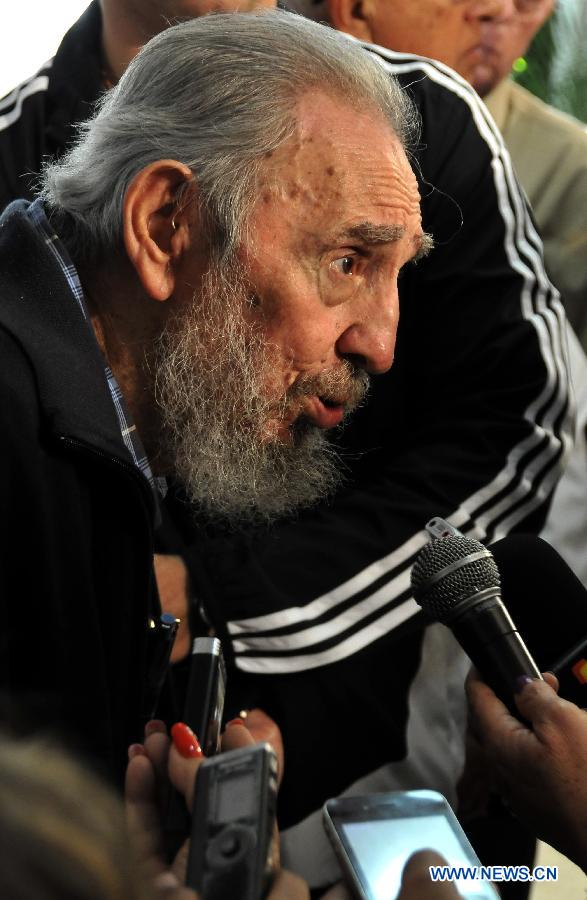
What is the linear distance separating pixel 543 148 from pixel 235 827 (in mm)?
2138

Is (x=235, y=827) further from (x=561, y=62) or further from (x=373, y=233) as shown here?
(x=561, y=62)

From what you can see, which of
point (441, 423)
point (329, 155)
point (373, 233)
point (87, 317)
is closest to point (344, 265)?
point (373, 233)

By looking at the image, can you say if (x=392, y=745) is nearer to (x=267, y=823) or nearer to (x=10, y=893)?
(x=267, y=823)

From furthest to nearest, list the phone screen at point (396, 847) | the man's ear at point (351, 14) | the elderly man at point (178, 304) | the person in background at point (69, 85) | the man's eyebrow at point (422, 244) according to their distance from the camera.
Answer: the man's ear at point (351, 14) < the person in background at point (69, 85) < the man's eyebrow at point (422, 244) < the elderly man at point (178, 304) < the phone screen at point (396, 847)

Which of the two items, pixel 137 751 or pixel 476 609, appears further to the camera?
pixel 476 609

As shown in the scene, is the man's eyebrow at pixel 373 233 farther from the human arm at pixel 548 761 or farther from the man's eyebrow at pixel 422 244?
the human arm at pixel 548 761

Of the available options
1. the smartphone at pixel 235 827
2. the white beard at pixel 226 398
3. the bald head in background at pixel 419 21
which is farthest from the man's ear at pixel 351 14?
the smartphone at pixel 235 827

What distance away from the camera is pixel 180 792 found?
1261 millimetres

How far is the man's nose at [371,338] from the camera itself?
1.96 metres

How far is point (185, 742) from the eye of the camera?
4.33 ft

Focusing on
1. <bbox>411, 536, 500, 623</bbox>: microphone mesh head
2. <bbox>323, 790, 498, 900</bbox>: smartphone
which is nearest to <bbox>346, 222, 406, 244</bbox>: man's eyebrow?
<bbox>411, 536, 500, 623</bbox>: microphone mesh head

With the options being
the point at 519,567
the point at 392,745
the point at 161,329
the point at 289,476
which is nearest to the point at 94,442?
the point at 161,329

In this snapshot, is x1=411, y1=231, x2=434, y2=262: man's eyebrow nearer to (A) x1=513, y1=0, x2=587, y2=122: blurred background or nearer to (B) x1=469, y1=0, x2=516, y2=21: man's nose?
(B) x1=469, y1=0, x2=516, y2=21: man's nose

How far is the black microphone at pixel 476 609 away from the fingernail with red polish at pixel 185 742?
1.35 ft
